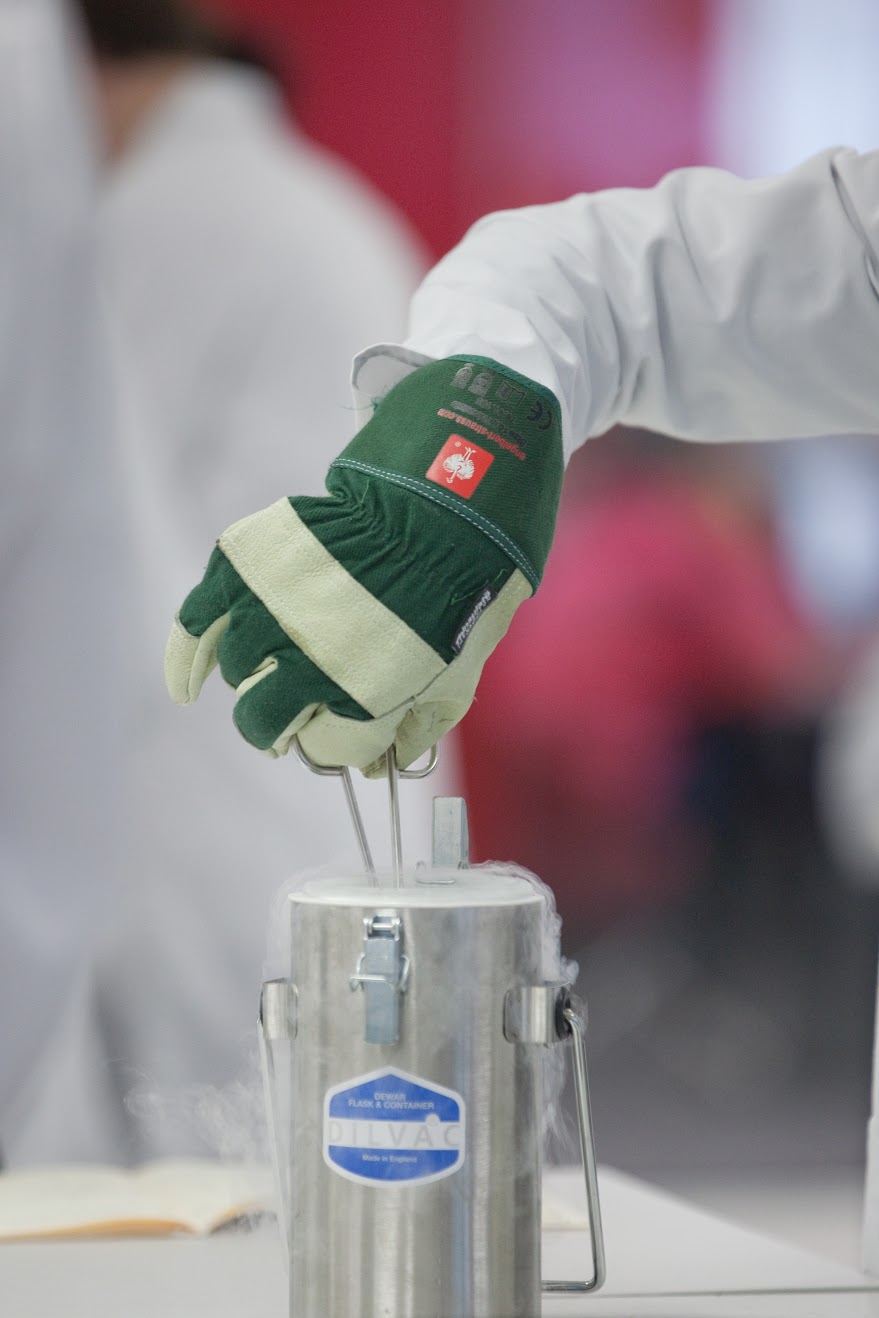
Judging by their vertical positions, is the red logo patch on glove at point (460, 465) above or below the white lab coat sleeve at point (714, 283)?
below

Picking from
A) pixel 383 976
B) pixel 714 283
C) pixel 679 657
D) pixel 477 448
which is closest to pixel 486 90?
pixel 679 657

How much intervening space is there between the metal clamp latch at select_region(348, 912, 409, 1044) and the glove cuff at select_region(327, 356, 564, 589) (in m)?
0.22

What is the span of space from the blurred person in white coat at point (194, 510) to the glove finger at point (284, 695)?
1.25 m

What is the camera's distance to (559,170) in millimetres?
2293

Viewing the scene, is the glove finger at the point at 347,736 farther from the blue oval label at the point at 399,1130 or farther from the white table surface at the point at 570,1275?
the white table surface at the point at 570,1275

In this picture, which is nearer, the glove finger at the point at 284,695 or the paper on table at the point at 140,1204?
the glove finger at the point at 284,695

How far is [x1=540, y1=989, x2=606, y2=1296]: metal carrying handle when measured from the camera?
0.74 m

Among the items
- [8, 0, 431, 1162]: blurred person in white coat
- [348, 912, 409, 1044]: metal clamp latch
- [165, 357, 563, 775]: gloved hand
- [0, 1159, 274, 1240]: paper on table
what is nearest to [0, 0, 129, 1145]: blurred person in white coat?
[8, 0, 431, 1162]: blurred person in white coat

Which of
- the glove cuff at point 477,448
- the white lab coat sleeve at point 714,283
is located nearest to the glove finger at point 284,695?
the glove cuff at point 477,448

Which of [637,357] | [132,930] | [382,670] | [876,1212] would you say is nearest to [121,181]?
[132,930]

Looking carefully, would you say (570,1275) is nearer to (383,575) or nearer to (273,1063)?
(273,1063)

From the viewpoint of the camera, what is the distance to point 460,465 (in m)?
0.76

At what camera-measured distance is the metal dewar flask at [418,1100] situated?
2.29 feet

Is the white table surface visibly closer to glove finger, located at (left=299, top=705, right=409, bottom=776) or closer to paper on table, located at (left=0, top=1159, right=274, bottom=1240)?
paper on table, located at (left=0, top=1159, right=274, bottom=1240)
